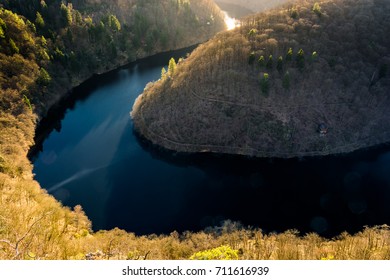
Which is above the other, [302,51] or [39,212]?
[302,51]

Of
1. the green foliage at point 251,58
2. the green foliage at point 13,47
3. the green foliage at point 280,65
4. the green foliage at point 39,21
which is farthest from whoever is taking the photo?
the green foliage at point 39,21

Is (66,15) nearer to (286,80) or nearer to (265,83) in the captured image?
(265,83)

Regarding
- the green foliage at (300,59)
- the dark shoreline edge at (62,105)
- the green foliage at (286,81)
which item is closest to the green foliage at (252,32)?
the green foliage at (300,59)

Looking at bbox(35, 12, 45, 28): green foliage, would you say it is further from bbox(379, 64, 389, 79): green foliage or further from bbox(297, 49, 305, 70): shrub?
bbox(379, 64, 389, 79): green foliage

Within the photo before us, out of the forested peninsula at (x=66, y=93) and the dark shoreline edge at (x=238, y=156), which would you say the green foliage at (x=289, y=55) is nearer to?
the dark shoreline edge at (x=238, y=156)

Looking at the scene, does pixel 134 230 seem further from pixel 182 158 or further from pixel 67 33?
pixel 67 33

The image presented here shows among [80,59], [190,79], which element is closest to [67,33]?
[80,59]
